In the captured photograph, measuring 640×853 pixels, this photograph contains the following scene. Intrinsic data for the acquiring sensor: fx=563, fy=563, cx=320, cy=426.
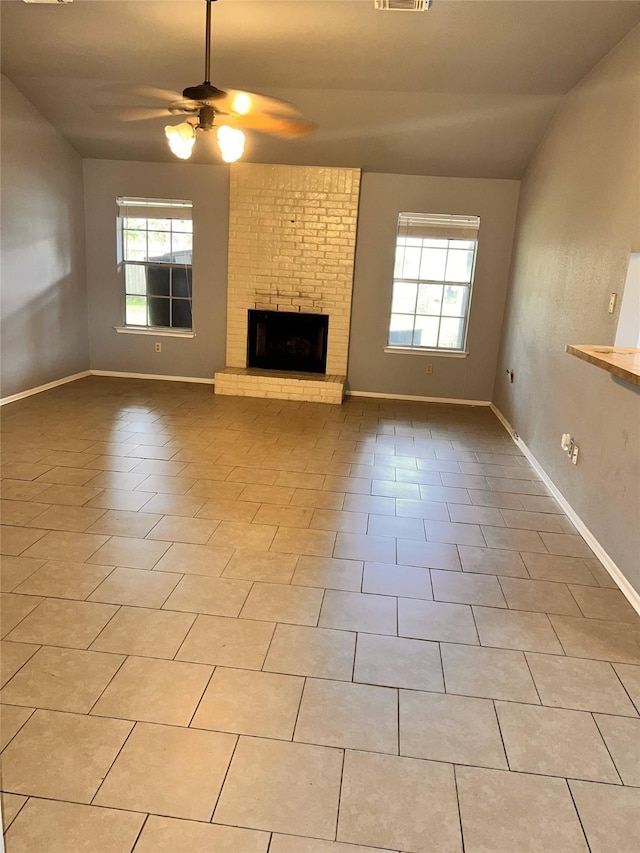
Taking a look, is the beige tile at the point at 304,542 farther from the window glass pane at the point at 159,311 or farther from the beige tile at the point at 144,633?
the window glass pane at the point at 159,311

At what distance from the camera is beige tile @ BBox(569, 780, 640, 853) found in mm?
1447

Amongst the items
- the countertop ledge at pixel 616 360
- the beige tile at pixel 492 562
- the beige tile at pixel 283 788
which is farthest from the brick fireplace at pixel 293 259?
the beige tile at pixel 283 788

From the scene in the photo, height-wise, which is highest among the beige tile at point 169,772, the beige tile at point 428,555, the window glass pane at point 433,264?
the window glass pane at point 433,264

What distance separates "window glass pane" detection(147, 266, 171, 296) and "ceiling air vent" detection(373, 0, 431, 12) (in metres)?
3.83

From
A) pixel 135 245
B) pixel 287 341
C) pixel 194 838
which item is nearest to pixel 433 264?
pixel 287 341

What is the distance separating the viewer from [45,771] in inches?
61.9

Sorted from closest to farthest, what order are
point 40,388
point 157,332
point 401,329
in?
1. point 40,388
2. point 401,329
3. point 157,332

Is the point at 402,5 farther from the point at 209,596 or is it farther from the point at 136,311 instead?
the point at 136,311

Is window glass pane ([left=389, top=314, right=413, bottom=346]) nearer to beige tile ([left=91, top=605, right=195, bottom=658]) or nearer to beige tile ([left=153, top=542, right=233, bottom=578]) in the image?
beige tile ([left=153, top=542, right=233, bottom=578])

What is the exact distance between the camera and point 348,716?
1819mm

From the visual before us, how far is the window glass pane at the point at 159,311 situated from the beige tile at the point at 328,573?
460 cm

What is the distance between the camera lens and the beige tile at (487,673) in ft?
6.41

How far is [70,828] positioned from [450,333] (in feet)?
18.8

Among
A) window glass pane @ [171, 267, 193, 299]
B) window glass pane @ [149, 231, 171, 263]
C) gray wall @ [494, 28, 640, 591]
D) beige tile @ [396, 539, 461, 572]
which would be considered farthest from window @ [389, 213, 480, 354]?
beige tile @ [396, 539, 461, 572]
